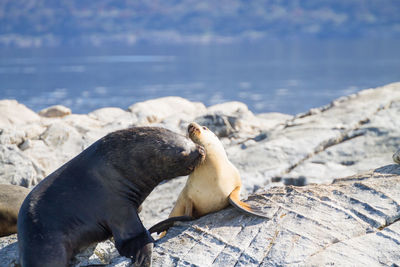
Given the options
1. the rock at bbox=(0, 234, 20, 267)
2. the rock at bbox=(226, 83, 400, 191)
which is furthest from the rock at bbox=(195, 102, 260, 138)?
the rock at bbox=(0, 234, 20, 267)

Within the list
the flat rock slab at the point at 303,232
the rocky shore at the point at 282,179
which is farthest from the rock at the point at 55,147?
the flat rock slab at the point at 303,232

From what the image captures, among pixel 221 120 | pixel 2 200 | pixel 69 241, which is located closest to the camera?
pixel 69 241

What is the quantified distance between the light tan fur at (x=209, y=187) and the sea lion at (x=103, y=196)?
0.48ft

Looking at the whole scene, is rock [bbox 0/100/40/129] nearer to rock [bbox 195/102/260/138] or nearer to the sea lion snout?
rock [bbox 195/102/260/138]

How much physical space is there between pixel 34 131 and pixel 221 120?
437cm

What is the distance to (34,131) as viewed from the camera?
11523 mm

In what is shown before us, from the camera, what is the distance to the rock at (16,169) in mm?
8828

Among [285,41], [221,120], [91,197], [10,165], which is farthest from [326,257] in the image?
[285,41]

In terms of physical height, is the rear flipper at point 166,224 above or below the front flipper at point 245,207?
below

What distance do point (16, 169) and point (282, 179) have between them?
182 inches

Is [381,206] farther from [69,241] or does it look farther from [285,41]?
[285,41]

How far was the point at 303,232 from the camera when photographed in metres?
4.50

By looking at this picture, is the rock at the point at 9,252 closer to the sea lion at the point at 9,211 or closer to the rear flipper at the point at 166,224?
the sea lion at the point at 9,211

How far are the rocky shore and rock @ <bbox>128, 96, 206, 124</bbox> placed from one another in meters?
0.05
